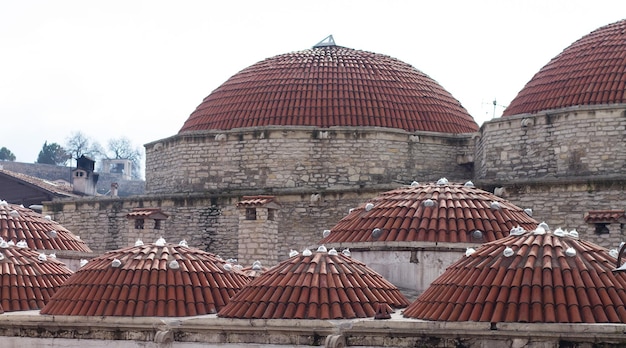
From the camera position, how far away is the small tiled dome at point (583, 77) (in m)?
24.9

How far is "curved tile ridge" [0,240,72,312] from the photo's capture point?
65.0 ft

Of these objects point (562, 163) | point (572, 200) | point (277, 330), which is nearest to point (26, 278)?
point (277, 330)

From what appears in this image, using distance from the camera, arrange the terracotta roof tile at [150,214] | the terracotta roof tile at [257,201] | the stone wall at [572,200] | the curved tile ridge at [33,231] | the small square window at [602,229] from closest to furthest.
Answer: the small square window at [602,229], the stone wall at [572,200], the curved tile ridge at [33,231], the terracotta roof tile at [257,201], the terracotta roof tile at [150,214]

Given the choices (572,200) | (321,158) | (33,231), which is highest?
(321,158)

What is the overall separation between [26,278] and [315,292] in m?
5.71

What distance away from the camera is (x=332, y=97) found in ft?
93.6

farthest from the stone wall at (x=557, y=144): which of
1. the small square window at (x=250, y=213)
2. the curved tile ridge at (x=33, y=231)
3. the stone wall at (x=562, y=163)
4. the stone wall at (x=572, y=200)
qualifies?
the curved tile ridge at (x=33, y=231)

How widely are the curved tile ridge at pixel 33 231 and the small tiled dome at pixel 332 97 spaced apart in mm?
5342

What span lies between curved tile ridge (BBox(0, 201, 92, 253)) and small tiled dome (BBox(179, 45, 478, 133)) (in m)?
5.34

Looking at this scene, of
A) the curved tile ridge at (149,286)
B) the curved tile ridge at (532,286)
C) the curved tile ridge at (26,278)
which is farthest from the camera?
the curved tile ridge at (26,278)

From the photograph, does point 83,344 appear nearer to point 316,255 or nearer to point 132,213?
point 316,255

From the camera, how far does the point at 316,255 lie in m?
17.3

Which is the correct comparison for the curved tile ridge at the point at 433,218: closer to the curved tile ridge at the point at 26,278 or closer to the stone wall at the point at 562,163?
the stone wall at the point at 562,163

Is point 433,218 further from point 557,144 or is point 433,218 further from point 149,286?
point 557,144
